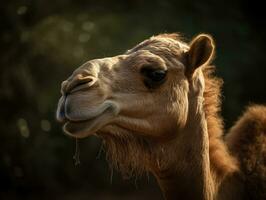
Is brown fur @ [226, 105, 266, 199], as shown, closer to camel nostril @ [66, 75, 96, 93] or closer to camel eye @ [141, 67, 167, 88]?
camel eye @ [141, 67, 167, 88]

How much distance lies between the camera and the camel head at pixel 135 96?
346cm

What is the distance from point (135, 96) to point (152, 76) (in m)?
0.20

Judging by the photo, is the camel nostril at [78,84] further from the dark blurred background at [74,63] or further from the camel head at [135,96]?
the dark blurred background at [74,63]

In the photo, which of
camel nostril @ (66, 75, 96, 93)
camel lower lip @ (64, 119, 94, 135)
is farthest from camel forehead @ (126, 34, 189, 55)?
camel lower lip @ (64, 119, 94, 135)

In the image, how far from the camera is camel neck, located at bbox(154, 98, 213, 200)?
156 inches

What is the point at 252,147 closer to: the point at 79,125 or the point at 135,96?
the point at 135,96

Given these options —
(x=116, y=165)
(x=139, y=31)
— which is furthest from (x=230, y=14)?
(x=116, y=165)

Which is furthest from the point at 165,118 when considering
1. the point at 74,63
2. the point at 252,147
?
the point at 74,63

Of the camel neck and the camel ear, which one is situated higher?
the camel ear

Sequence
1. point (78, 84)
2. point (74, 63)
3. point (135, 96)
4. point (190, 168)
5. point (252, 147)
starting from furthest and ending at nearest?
1. point (74, 63)
2. point (252, 147)
3. point (190, 168)
4. point (135, 96)
5. point (78, 84)

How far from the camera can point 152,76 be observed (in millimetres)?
3854

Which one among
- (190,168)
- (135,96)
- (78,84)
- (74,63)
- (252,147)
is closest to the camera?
(78,84)

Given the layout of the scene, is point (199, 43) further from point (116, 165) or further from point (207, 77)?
point (116, 165)

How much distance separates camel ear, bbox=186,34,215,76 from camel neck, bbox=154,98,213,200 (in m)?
0.25
